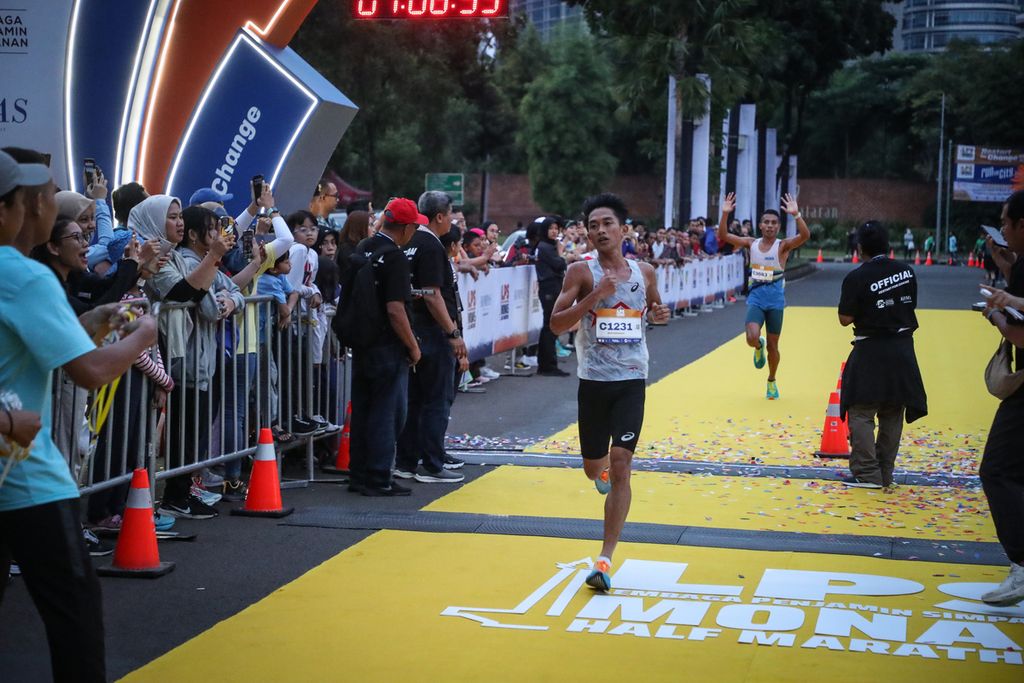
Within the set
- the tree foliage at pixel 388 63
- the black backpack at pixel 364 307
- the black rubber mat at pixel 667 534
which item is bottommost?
the black rubber mat at pixel 667 534

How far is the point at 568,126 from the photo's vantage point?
75375 mm

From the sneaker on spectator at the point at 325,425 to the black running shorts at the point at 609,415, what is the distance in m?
3.21

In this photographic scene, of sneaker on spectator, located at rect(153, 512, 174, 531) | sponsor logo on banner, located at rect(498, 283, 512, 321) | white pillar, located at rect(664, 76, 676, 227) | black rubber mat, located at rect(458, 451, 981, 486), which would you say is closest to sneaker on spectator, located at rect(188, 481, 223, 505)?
sneaker on spectator, located at rect(153, 512, 174, 531)

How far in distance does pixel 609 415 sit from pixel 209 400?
268cm

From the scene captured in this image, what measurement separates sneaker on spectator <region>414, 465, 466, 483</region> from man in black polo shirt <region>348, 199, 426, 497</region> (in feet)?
1.65

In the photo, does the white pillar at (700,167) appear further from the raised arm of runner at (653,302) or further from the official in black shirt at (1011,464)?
the official in black shirt at (1011,464)

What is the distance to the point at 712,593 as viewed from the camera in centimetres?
679

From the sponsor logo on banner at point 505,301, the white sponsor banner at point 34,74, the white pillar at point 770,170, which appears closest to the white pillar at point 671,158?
the white pillar at point 770,170

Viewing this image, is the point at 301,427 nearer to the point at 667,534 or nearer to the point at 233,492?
the point at 233,492

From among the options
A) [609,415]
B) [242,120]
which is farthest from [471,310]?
[609,415]

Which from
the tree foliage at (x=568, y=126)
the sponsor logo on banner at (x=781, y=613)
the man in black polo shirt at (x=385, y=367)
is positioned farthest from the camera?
the tree foliage at (x=568, y=126)

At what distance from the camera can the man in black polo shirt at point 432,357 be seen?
9867 millimetres

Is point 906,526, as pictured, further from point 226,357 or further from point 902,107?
point 902,107

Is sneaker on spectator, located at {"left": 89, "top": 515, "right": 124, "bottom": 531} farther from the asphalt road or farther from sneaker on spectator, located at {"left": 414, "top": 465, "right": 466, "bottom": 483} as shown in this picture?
sneaker on spectator, located at {"left": 414, "top": 465, "right": 466, "bottom": 483}
